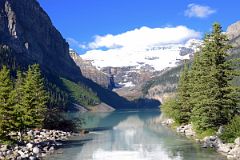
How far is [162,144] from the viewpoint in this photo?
69.9 meters

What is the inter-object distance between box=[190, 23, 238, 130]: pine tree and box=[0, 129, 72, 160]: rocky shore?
2385cm

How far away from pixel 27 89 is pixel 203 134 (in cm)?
3143

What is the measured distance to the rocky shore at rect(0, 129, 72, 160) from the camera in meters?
49.9

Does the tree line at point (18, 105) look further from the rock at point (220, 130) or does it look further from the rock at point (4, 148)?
the rock at point (220, 130)

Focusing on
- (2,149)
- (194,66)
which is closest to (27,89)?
(2,149)

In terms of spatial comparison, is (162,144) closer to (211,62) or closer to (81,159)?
(211,62)

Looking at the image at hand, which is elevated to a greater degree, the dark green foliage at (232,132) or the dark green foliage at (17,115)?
the dark green foliage at (17,115)

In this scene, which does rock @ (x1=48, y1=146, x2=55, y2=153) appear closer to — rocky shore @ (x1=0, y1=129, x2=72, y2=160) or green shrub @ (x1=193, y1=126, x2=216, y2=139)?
rocky shore @ (x1=0, y1=129, x2=72, y2=160)

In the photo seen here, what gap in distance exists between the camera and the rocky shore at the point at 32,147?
49906 mm

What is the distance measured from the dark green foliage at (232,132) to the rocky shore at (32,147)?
A: 23.9 m

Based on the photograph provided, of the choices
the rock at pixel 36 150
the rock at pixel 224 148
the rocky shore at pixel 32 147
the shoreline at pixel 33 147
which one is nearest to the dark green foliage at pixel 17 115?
the rocky shore at pixel 32 147

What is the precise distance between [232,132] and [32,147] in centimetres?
2706

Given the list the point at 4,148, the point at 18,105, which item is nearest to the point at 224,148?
the point at 4,148

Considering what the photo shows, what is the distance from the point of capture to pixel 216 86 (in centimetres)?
6638
